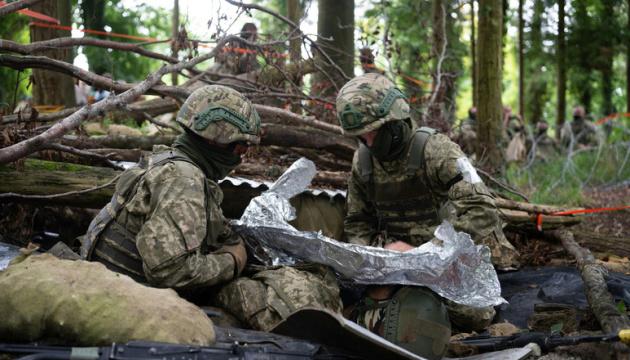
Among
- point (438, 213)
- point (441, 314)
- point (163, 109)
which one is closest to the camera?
point (441, 314)

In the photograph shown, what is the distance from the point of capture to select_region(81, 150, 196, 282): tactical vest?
372 centimetres

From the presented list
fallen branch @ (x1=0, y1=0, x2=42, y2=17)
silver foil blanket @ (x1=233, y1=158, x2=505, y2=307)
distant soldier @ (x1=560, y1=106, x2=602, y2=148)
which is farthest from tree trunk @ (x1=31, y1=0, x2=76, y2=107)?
distant soldier @ (x1=560, y1=106, x2=602, y2=148)

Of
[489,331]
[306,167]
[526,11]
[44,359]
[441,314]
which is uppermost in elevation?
[526,11]

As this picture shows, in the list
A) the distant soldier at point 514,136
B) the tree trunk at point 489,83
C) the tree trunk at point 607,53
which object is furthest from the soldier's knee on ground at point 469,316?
the distant soldier at point 514,136

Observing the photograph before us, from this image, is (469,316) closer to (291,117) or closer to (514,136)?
(291,117)

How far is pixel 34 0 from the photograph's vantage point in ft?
16.0

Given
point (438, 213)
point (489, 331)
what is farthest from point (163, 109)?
point (489, 331)

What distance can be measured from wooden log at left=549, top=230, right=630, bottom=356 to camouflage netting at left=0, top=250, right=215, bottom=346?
2135 mm

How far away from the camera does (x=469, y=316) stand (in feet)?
14.5

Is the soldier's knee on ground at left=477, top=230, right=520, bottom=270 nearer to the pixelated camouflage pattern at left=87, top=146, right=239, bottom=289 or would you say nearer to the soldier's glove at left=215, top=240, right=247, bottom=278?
the soldier's glove at left=215, top=240, right=247, bottom=278

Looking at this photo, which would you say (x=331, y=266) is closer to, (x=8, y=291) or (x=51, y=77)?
(x=8, y=291)

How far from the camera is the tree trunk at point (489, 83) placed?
884 cm

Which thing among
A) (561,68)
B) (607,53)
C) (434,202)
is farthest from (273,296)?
(607,53)

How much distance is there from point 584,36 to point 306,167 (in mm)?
13997
